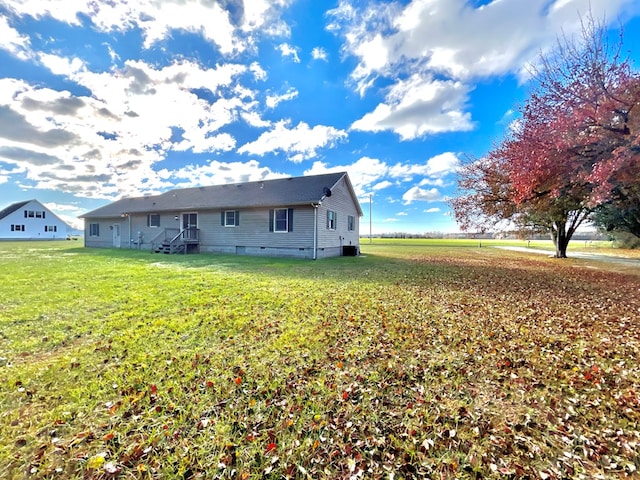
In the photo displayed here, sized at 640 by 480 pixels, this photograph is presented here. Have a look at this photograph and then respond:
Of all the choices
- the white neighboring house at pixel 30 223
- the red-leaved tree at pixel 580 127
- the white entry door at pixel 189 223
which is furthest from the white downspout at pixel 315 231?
the white neighboring house at pixel 30 223

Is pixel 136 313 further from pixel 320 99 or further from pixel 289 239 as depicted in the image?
pixel 320 99

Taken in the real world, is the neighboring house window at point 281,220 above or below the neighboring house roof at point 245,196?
below

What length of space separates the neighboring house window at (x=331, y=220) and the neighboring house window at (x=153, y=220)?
13.7m

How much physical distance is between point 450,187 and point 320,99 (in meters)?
10.1

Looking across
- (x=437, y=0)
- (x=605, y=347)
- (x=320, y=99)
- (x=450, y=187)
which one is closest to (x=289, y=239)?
(x=320, y=99)

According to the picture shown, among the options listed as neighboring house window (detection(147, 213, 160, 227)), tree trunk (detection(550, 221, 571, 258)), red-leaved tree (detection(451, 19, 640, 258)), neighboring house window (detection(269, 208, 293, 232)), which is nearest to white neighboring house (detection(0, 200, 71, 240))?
neighboring house window (detection(147, 213, 160, 227))

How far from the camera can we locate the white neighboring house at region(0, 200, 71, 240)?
134ft

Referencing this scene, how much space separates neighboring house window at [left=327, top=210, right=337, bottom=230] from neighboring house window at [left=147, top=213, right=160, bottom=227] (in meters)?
13.7

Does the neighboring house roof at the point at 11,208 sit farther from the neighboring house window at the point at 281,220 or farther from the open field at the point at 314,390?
the open field at the point at 314,390

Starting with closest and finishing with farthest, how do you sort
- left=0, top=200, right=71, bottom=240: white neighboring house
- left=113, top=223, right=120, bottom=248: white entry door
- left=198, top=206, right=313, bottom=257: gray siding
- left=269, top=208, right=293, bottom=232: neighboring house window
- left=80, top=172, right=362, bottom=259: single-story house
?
left=198, top=206, right=313, bottom=257: gray siding
left=80, top=172, right=362, bottom=259: single-story house
left=269, top=208, right=293, bottom=232: neighboring house window
left=113, top=223, right=120, bottom=248: white entry door
left=0, top=200, right=71, bottom=240: white neighboring house

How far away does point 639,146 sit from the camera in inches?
295

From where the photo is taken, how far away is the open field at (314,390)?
2062mm

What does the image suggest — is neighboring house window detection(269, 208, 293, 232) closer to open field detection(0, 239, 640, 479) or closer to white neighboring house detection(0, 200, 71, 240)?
open field detection(0, 239, 640, 479)

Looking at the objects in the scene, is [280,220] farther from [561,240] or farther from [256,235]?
[561,240]
